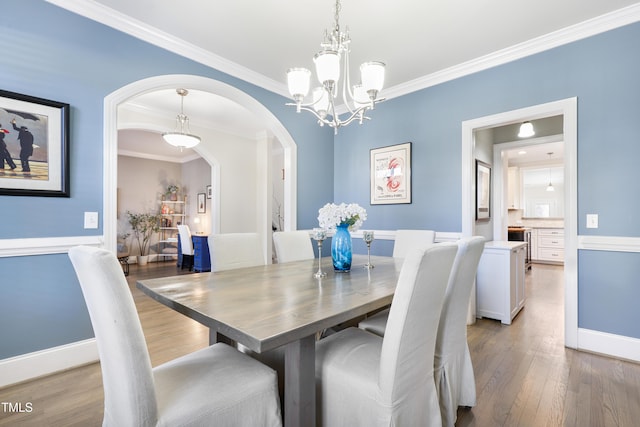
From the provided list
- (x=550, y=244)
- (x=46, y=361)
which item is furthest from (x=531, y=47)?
(x=550, y=244)

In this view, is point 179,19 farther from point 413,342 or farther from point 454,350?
point 454,350

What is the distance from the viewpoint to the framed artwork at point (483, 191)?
12.1ft

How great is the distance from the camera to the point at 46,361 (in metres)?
2.11

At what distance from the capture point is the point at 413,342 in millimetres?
1157

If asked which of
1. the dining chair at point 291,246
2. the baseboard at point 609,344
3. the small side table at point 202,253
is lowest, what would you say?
the baseboard at point 609,344

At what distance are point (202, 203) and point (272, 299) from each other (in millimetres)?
6695

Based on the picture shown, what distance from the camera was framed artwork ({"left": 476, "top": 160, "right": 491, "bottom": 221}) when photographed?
3684 millimetres

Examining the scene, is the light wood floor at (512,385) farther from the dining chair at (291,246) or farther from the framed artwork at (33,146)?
the framed artwork at (33,146)

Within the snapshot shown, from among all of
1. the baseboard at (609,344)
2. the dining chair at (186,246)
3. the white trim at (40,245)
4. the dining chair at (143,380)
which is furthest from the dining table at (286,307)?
the dining chair at (186,246)

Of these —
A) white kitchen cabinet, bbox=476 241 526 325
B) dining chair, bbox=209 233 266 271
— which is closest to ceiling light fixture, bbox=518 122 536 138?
white kitchen cabinet, bbox=476 241 526 325

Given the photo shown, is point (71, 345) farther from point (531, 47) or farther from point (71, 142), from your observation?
point (531, 47)

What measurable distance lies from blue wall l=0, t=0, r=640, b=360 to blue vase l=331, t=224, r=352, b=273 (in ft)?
5.95

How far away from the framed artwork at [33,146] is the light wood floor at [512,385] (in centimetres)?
136

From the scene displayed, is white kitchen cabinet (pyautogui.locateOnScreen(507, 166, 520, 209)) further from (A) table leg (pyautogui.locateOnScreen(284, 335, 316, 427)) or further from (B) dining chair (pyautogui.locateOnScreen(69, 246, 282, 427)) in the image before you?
(B) dining chair (pyautogui.locateOnScreen(69, 246, 282, 427))
